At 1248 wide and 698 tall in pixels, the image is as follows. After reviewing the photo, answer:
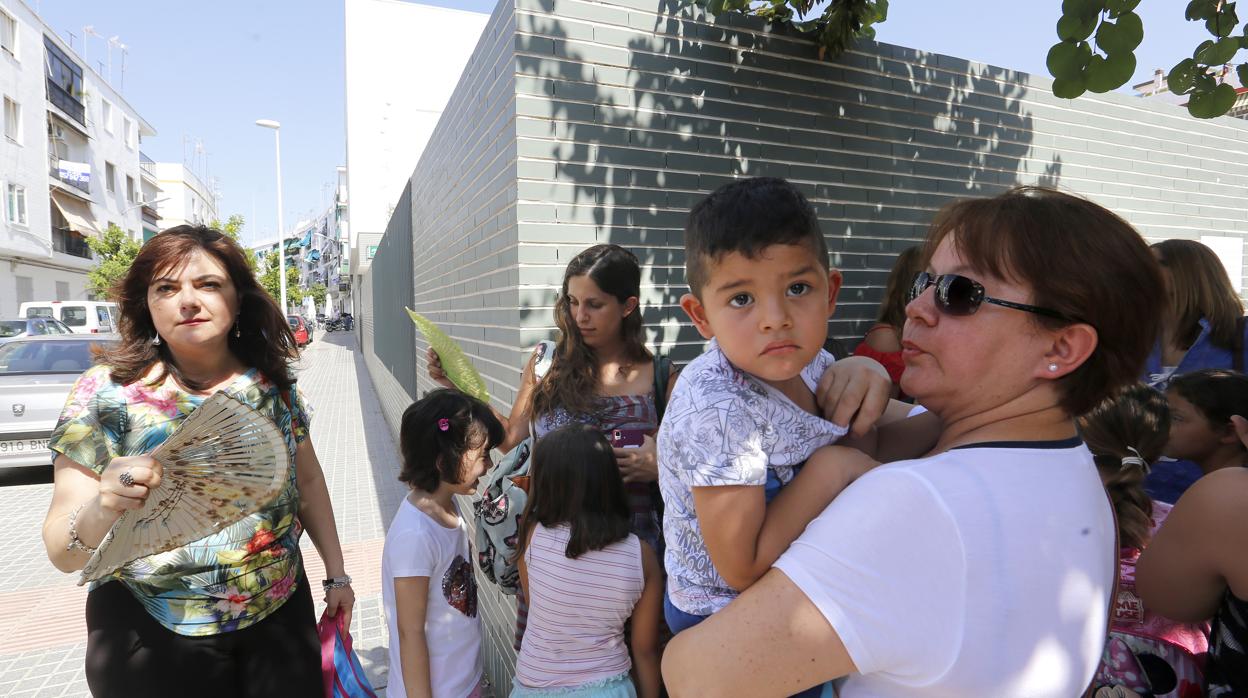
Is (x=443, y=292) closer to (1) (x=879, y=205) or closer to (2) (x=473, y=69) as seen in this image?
(2) (x=473, y=69)

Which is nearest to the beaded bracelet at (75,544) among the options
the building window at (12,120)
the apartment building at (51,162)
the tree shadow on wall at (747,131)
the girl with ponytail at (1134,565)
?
the tree shadow on wall at (747,131)

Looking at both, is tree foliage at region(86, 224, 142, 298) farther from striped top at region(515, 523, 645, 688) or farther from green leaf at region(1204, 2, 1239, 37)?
green leaf at region(1204, 2, 1239, 37)

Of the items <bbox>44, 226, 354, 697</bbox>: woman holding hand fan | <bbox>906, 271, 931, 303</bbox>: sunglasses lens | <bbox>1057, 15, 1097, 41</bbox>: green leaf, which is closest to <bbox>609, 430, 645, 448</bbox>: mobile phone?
<bbox>44, 226, 354, 697</bbox>: woman holding hand fan

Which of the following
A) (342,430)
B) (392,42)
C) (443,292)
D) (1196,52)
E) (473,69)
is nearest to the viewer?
(1196,52)

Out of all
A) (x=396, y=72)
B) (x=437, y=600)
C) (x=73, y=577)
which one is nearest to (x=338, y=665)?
(x=437, y=600)

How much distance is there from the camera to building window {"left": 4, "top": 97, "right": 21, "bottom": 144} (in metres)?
26.0

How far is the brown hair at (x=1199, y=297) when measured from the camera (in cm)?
302

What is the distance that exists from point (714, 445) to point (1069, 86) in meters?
2.12

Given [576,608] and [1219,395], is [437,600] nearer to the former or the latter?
[576,608]

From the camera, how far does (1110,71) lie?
2.24 m

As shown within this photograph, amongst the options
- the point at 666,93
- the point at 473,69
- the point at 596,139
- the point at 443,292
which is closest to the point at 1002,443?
the point at 596,139

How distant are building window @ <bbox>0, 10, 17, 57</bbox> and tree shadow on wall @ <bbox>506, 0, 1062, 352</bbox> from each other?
111 feet

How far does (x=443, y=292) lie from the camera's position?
6137 millimetres

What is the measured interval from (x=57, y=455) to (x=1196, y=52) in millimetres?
4351
